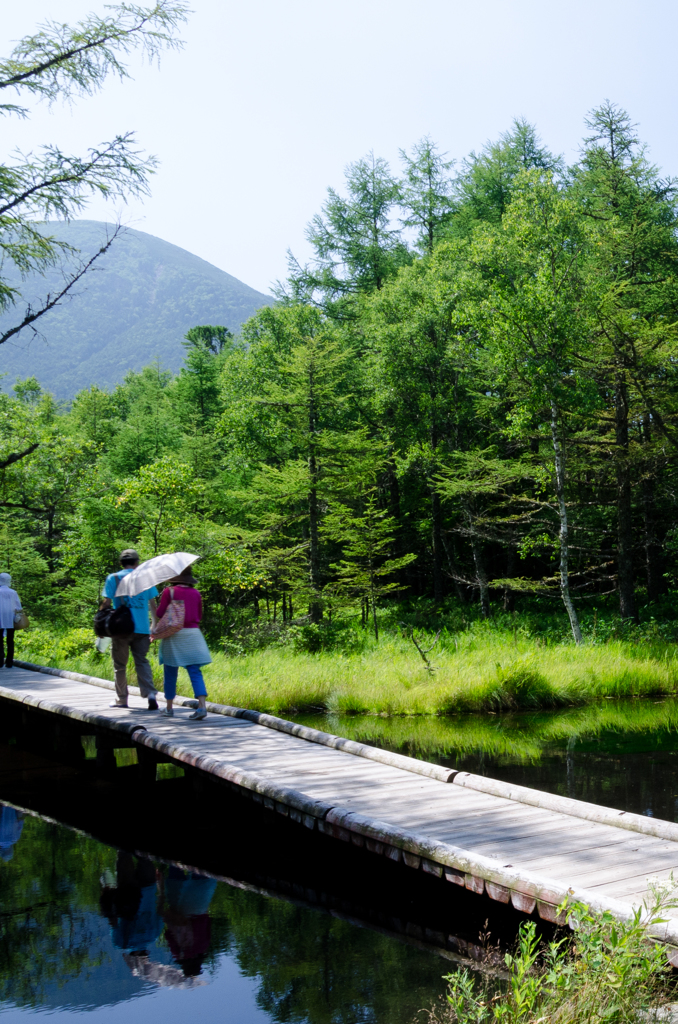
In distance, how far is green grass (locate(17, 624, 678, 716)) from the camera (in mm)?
14016

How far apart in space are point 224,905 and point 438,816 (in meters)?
1.84

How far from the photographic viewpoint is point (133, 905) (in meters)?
6.49

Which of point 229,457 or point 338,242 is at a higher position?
point 338,242

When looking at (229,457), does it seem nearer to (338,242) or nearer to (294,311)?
(294,311)

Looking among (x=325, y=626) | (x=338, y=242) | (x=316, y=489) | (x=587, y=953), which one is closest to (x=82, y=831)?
(x=587, y=953)

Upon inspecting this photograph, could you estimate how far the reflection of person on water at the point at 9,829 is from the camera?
309 inches

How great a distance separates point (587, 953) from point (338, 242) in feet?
102

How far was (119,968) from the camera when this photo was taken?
538 centimetres

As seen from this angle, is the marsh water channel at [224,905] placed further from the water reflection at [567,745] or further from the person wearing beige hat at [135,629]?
the person wearing beige hat at [135,629]

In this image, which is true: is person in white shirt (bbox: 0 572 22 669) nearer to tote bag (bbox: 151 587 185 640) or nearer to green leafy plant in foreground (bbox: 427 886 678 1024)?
tote bag (bbox: 151 587 185 640)

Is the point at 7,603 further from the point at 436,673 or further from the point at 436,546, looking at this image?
the point at 436,546

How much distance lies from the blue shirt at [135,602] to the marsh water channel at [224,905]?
186 cm

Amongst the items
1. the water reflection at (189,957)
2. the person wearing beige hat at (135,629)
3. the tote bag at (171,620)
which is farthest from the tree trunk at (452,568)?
the water reflection at (189,957)

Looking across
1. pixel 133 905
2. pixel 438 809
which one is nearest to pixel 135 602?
pixel 133 905
